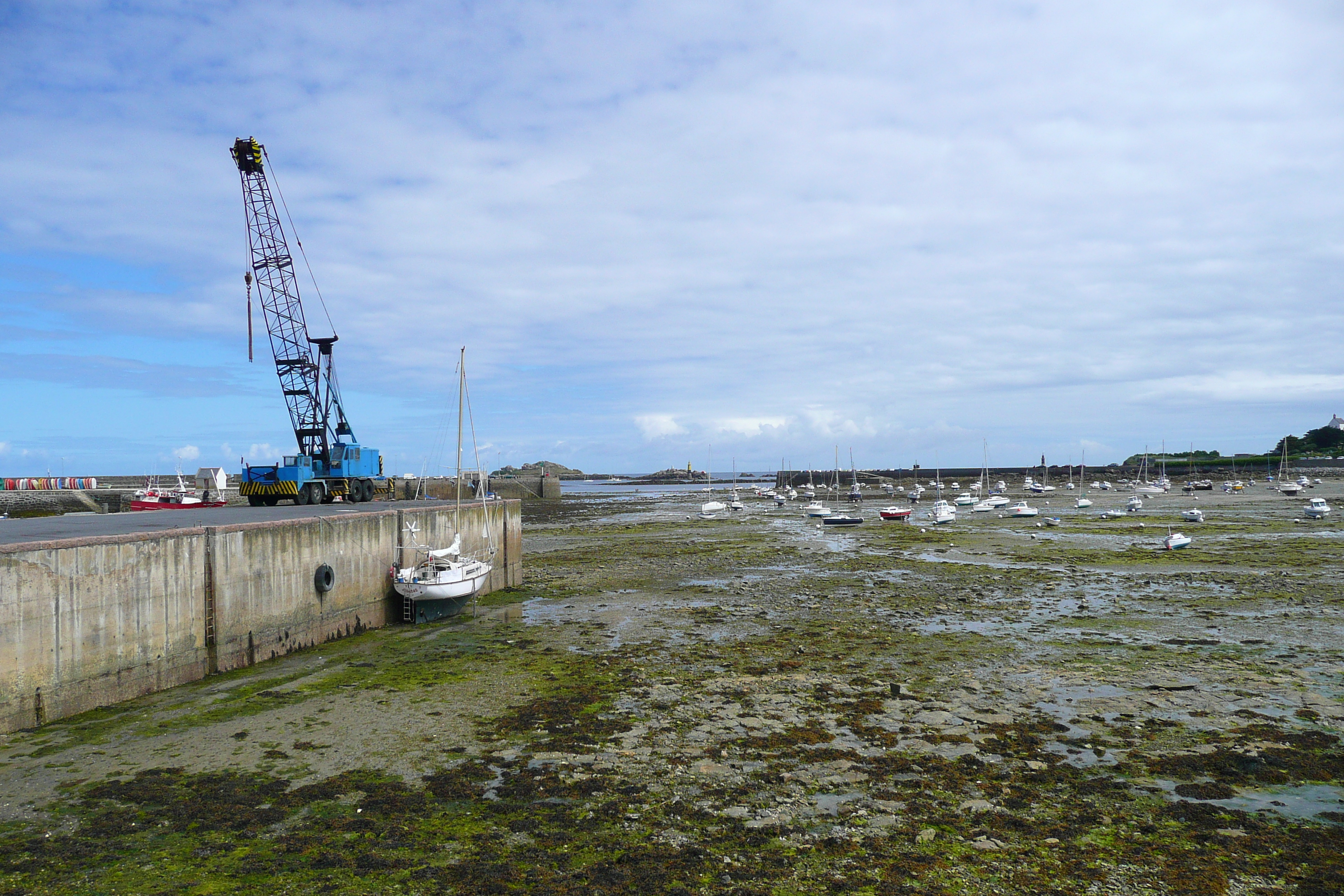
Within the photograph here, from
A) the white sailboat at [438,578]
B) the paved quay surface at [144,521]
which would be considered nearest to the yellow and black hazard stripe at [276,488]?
the paved quay surface at [144,521]

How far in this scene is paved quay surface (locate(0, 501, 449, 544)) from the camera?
676 inches

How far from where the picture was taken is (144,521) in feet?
71.9

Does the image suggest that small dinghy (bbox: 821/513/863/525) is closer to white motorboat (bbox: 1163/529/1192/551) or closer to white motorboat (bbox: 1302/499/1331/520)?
white motorboat (bbox: 1163/529/1192/551)

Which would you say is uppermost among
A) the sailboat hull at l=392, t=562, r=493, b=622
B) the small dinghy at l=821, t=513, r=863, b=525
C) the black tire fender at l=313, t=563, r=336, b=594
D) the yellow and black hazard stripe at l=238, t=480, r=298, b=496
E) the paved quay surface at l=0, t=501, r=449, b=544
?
the yellow and black hazard stripe at l=238, t=480, r=298, b=496

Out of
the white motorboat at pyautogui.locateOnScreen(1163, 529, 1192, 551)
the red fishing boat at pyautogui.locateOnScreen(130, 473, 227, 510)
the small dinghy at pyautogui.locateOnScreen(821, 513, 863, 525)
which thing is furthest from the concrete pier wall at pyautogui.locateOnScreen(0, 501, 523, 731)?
the small dinghy at pyautogui.locateOnScreen(821, 513, 863, 525)

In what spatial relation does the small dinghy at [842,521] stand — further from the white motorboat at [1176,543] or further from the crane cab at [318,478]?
the crane cab at [318,478]

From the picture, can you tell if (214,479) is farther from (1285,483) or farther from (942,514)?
(1285,483)

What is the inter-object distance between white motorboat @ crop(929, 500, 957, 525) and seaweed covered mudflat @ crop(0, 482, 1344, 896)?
117ft

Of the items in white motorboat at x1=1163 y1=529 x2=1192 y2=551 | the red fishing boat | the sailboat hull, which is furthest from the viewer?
the red fishing boat

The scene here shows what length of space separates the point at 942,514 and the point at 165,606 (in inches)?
2096

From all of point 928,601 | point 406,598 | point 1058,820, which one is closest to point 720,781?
A: point 1058,820

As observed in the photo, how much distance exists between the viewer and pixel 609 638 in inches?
798

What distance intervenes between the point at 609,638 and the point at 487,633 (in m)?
3.69

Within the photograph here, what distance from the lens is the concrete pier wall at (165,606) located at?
1255 centimetres
